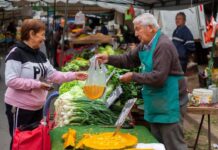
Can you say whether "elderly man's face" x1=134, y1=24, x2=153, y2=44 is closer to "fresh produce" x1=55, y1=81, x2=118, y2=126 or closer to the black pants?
"fresh produce" x1=55, y1=81, x2=118, y2=126

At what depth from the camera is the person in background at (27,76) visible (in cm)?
371

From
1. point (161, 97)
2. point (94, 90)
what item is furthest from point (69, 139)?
point (161, 97)

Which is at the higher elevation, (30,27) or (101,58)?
(30,27)

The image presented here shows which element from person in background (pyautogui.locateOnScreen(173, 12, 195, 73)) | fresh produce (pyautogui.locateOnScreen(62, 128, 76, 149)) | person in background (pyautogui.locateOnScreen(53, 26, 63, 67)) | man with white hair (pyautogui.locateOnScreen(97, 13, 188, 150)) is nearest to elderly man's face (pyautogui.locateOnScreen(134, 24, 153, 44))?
man with white hair (pyautogui.locateOnScreen(97, 13, 188, 150))

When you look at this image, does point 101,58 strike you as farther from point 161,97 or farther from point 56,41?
point 56,41

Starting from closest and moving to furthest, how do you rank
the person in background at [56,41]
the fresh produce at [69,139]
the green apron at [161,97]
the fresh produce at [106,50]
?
the fresh produce at [69,139], the green apron at [161,97], the fresh produce at [106,50], the person in background at [56,41]

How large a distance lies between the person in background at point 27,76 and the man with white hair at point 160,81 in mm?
584

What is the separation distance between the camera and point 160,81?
3400 millimetres

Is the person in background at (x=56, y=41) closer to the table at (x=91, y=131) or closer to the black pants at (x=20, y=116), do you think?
the black pants at (x=20, y=116)

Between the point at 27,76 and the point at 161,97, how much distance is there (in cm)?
125

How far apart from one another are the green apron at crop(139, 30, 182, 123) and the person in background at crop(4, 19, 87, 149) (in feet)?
2.36

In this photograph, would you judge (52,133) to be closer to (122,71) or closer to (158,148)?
(158,148)

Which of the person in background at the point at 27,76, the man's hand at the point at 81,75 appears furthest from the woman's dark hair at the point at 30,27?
the man's hand at the point at 81,75

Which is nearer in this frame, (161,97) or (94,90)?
(94,90)
